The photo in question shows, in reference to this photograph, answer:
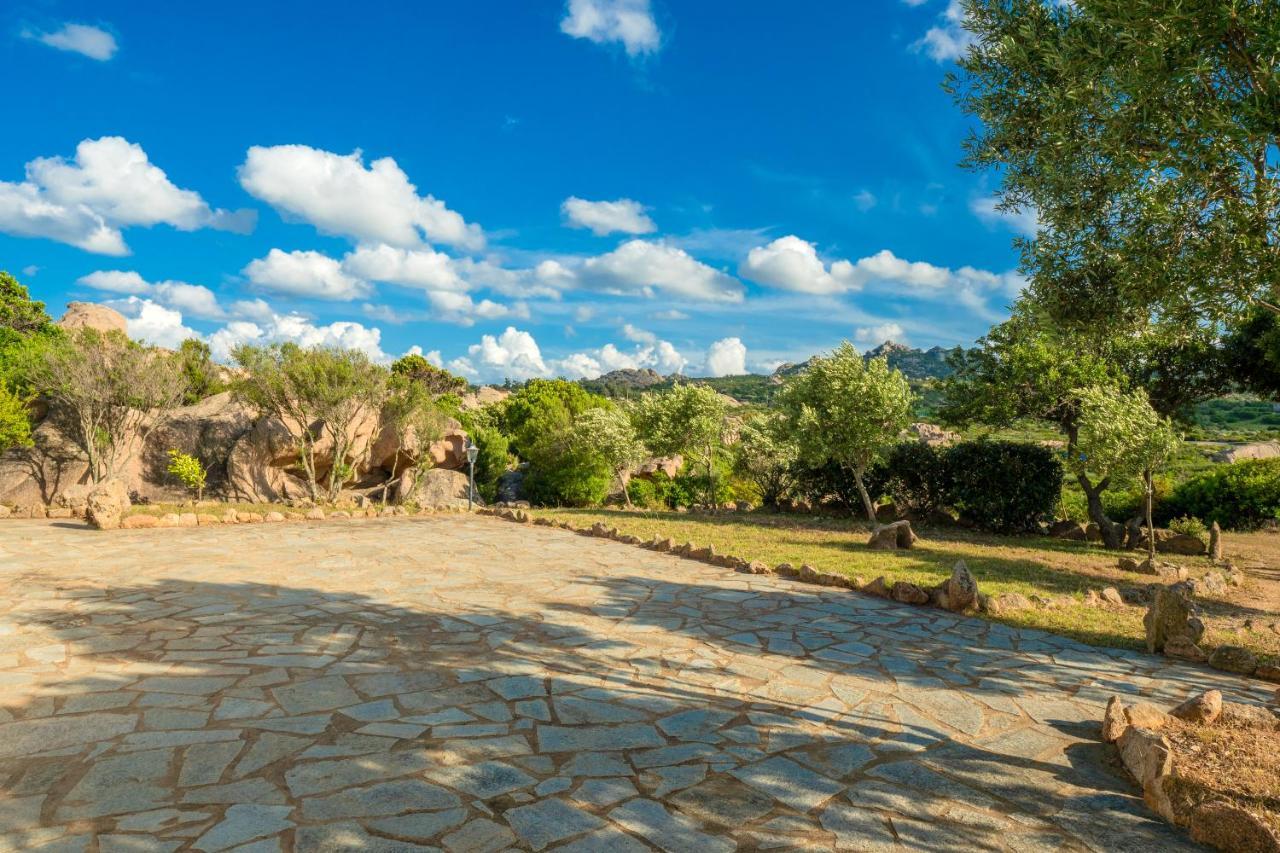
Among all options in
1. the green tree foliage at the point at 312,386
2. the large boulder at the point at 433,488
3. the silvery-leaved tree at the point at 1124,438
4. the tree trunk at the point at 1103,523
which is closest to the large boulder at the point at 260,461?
the green tree foliage at the point at 312,386

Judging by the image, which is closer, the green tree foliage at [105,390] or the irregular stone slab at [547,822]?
the irregular stone slab at [547,822]

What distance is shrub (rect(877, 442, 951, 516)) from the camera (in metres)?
18.5

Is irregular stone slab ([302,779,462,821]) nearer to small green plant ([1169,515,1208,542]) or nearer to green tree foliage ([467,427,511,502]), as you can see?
small green plant ([1169,515,1208,542])

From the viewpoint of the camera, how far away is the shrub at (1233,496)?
17.5 meters

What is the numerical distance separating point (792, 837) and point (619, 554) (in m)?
8.74

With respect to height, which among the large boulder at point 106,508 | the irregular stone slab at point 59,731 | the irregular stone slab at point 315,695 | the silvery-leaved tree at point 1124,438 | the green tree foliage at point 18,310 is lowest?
the irregular stone slab at point 315,695

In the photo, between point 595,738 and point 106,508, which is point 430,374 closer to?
point 106,508

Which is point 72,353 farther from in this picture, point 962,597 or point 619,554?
point 962,597

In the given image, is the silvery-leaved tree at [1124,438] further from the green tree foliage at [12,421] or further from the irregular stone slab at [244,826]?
the green tree foliage at [12,421]

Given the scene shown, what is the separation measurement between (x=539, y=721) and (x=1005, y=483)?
54.8 ft

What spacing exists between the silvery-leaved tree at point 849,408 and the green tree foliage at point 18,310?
34.7 metres

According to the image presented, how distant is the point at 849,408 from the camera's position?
16281mm

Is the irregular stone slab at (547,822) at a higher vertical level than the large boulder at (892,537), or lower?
lower

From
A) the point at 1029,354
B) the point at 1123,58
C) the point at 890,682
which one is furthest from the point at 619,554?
the point at 1029,354
